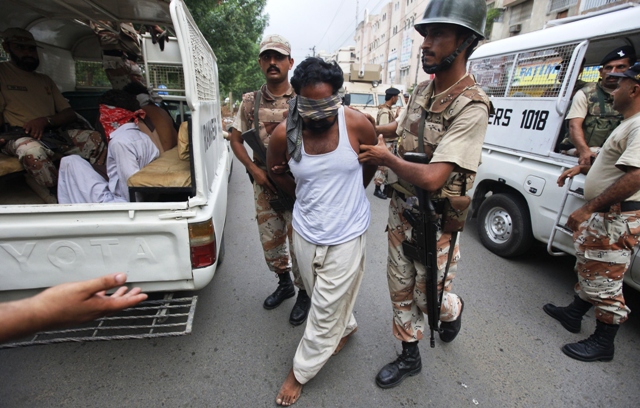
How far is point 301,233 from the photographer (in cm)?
170

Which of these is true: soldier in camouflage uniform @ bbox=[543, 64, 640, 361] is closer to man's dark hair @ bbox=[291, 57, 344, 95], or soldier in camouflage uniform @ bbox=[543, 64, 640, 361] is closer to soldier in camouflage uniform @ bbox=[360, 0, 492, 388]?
soldier in camouflage uniform @ bbox=[360, 0, 492, 388]

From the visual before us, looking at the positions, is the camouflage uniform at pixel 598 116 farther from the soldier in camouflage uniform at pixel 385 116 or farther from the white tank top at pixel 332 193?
the soldier in camouflage uniform at pixel 385 116

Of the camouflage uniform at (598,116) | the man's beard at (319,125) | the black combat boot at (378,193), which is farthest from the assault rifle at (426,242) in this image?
the black combat boot at (378,193)

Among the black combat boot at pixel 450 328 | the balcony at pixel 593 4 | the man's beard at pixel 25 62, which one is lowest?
the black combat boot at pixel 450 328

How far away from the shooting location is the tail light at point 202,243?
181 cm

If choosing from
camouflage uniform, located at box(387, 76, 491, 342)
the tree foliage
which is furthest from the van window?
the tree foliage

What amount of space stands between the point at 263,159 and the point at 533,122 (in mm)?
2704

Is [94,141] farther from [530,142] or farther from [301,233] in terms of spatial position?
[530,142]

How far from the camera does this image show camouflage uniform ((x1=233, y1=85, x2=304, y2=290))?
90.0 inches

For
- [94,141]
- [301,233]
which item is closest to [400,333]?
[301,233]

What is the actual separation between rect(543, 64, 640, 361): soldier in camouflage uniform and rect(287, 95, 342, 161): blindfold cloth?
1.73m

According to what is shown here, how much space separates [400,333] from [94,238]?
1.84m

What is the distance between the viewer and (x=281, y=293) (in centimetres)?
269

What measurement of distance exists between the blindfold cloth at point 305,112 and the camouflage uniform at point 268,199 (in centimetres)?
72
